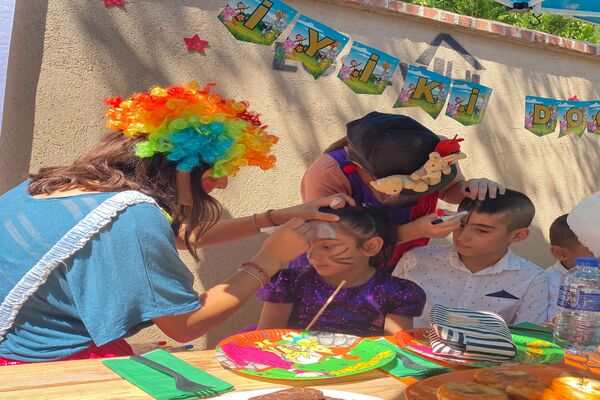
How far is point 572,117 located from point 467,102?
42.9 inches

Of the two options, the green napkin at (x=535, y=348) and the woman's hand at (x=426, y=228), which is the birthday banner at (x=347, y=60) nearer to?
the woman's hand at (x=426, y=228)

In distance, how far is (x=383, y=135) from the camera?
2574 millimetres

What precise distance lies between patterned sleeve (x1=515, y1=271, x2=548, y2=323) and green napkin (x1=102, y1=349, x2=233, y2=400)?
5.84ft

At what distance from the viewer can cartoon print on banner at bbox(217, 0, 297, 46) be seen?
338cm

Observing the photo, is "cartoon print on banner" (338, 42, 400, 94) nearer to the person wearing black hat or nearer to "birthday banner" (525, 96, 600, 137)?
the person wearing black hat

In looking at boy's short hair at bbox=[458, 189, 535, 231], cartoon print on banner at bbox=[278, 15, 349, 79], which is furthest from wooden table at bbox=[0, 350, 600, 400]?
cartoon print on banner at bbox=[278, 15, 349, 79]

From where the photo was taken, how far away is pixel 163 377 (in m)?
1.46

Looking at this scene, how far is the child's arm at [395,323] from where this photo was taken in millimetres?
2576

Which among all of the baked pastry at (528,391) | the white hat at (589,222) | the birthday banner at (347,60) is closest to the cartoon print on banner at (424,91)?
the birthday banner at (347,60)

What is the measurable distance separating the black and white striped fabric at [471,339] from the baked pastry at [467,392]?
1.19ft

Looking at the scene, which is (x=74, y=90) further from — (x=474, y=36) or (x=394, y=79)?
(x=474, y=36)

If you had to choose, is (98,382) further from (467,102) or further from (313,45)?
(467,102)

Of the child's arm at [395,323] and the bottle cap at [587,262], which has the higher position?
the bottle cap at [587,262]

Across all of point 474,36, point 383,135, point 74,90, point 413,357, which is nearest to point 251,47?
point 74,90
